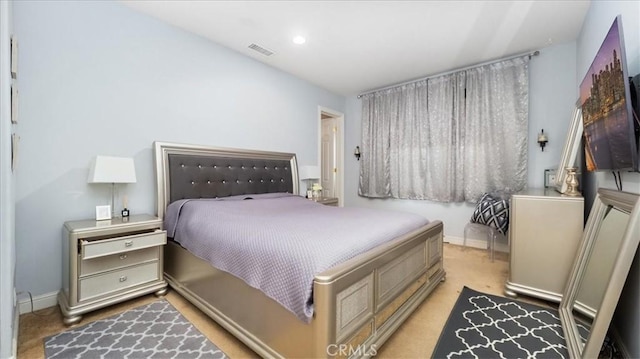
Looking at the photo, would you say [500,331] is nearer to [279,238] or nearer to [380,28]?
[279,238]

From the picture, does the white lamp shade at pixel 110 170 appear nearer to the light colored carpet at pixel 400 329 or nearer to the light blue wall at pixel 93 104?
the light blue wall at pixel 93 104

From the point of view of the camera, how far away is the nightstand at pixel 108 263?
1.90 metres

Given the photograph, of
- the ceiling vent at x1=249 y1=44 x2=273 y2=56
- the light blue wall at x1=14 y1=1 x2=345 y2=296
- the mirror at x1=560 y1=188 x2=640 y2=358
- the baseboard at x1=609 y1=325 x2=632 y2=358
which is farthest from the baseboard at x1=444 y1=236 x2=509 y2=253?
the ceiling vent at x1=249 y1=44 x2=273 y2=56

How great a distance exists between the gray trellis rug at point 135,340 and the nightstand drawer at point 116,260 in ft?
1.21

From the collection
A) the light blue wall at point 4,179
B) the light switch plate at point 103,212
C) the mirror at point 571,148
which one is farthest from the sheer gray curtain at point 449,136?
the light blue wall at point 4,179

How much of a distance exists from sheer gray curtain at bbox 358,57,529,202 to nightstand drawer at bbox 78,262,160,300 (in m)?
3.55

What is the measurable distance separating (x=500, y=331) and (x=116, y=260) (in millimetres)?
2896

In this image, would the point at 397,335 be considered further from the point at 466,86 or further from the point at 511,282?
the point at 466,86

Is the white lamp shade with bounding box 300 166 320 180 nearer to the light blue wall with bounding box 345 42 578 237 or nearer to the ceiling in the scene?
the ceiling

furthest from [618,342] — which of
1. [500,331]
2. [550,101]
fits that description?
[550,101]

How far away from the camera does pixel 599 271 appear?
60.6 inches

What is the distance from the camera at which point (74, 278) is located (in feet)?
6.23

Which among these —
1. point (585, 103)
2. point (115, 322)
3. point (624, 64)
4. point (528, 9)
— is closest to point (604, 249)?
point (624, 64)

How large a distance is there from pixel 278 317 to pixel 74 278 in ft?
5.27
